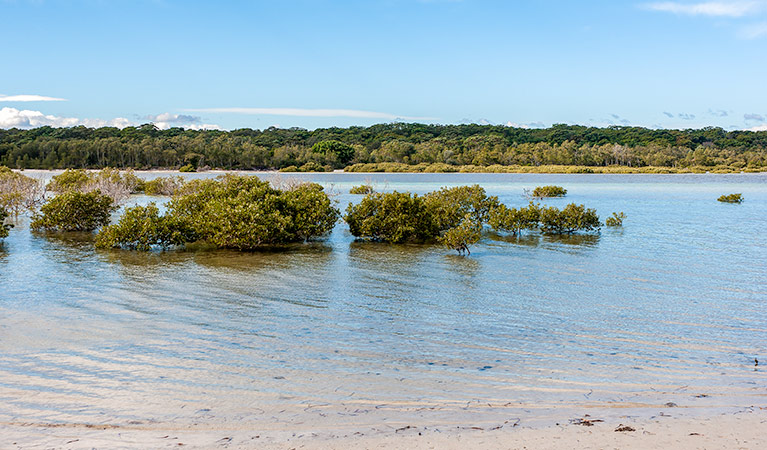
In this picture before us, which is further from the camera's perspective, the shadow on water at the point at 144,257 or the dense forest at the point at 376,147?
the dense forest at the point at 376,147

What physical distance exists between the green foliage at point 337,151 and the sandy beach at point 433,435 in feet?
304

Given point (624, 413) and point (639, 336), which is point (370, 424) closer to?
point (624, 413)

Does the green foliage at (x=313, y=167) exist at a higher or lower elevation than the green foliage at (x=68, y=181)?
higher

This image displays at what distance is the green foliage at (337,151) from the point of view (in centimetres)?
9806

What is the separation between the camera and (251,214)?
17.0 metres

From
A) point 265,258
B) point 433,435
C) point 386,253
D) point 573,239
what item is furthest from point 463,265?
point 433,435

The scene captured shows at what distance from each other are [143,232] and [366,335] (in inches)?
428

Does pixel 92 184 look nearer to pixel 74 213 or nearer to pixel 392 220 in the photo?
pixel 74 213

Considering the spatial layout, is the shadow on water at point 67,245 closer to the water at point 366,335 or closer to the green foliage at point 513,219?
the water at point 366,335

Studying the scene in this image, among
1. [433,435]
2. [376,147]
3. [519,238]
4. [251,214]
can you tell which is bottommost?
[433,435]

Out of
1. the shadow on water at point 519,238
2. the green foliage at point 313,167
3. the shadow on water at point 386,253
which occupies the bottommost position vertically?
the shadow on water at point 386,253

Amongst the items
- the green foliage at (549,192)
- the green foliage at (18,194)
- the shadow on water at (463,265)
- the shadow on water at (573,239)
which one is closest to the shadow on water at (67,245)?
the green foliage at (18,194)

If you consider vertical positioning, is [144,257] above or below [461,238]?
below

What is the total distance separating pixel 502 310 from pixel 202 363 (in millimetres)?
5127
